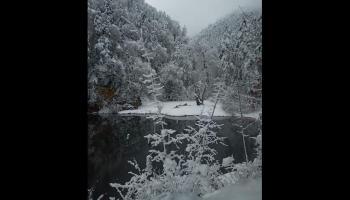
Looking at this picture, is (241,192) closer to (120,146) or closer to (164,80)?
(120,146)

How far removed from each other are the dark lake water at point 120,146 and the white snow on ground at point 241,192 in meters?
1.75

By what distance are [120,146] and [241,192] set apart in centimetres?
410

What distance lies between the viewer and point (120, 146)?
20.5 ft

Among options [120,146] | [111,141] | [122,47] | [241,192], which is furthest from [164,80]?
[241,192]

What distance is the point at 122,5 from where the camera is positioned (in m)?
9.79

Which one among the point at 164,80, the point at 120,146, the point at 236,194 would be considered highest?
the point at 164,80

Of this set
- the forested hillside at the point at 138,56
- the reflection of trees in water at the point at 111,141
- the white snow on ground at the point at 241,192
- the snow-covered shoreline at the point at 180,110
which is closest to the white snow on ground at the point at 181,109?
the snow-covered shoreline at the point at 180,110

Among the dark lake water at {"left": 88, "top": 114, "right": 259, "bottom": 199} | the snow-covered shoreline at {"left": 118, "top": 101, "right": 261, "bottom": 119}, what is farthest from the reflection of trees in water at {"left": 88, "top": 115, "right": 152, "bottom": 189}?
the snow-covered shoreline at {"left": 118, "top": 101, "right": 261, "bottom": 119}

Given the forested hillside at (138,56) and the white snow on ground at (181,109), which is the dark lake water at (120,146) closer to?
the white snow on ground at (181,109)

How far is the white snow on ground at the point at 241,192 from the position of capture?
A: 2374mm

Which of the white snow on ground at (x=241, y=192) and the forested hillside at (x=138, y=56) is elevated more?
the forested hillside at (x=138, y=56)
